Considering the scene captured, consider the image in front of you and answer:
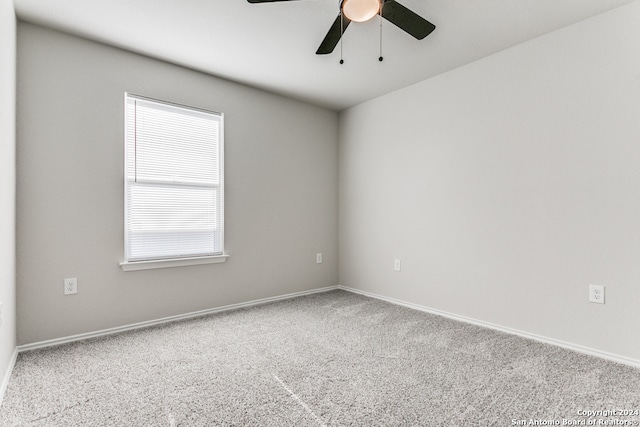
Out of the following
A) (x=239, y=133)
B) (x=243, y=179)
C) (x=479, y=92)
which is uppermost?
(x=479, y=92)

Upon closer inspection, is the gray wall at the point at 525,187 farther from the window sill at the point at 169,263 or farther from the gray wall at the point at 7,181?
the gray wall at the point at 7,181

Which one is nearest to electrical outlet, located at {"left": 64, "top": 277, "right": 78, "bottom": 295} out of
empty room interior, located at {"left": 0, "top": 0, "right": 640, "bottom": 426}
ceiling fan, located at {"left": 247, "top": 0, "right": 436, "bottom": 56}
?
empty room interior, located at {"left": 0, "top": 0, "right": 640, "bottom": 426}

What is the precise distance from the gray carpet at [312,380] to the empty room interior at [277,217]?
16 millimetres

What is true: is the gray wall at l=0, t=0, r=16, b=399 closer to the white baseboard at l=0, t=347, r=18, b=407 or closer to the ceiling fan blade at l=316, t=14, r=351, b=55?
→ the white baseboard at l=0, t=347, r=18, b=407

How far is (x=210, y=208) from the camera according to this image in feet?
10.6

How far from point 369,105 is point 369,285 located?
2051 mm

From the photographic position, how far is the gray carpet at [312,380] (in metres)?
1.57

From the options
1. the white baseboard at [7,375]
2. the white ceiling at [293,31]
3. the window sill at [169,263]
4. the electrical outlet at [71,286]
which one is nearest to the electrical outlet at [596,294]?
the white ceiling at [293,31]

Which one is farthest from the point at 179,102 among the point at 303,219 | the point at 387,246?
the point at 387,246

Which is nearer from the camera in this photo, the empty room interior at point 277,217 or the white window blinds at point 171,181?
the empty room interior at point 277,217

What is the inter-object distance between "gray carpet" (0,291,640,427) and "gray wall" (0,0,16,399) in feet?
0.95

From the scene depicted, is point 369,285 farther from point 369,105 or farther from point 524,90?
point 524,90

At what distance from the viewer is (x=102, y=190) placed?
260 centimetres

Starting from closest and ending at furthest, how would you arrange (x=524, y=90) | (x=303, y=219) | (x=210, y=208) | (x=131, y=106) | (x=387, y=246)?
(x=524, y=90), (x=131, y=106), (x=210, y=208), (x=387, y=246), (x=303, y=219)
